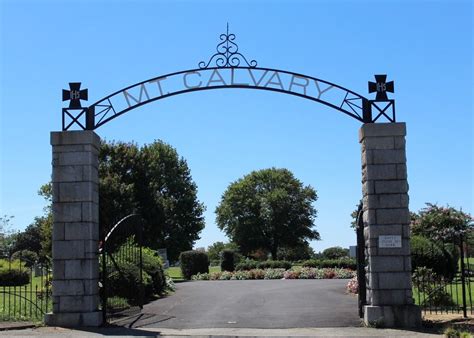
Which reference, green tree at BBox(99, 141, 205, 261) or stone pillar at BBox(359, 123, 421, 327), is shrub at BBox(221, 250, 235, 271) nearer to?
green tree at BBox(99, 141, 205, 261)

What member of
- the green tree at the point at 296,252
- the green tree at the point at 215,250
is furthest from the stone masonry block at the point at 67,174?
the green tree at the point at 215,250

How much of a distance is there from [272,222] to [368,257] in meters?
59.4

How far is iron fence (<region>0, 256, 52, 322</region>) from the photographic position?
44.5ft

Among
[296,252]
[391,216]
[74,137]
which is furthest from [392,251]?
[296,252]

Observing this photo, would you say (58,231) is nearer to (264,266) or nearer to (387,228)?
(387,228)

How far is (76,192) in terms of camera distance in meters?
12.1

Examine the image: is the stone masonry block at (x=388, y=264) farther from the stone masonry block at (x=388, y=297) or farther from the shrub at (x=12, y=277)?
the shrub at (x=12, y=277)

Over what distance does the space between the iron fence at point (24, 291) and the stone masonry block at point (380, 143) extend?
7652 mm

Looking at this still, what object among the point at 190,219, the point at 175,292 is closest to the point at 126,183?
the point at 190,219

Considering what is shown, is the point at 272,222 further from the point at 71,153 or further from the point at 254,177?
the point at 71,153

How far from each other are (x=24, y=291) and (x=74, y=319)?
856cm

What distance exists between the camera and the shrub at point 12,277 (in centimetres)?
2523

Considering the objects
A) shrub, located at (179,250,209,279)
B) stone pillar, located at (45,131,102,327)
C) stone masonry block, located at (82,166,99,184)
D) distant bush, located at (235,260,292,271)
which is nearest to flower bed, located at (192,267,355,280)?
shrub, located at (179,250,209,279)

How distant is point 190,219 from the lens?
55000 mm
